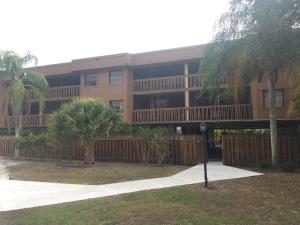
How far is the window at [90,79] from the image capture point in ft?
98.6

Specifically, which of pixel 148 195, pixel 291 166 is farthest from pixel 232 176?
pixel 148 195

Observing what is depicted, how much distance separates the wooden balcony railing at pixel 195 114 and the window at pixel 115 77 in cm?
299

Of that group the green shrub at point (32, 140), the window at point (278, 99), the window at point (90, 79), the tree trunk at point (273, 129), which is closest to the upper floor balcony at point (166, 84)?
the window at point (90, 79)

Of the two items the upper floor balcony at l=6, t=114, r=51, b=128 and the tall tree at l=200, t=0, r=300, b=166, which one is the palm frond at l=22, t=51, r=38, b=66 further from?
the tall tree at l=200, t=0, r=300, b=166

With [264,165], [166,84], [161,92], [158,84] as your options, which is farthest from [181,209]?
[158,84]

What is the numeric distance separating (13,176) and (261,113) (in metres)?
15.9

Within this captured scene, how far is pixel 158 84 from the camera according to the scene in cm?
2781

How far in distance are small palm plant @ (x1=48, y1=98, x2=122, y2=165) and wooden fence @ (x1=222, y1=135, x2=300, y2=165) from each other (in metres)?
6.76

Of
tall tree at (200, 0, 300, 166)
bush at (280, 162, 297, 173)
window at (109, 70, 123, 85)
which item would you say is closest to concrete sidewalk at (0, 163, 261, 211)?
bush at (280, 162, 297, 173)

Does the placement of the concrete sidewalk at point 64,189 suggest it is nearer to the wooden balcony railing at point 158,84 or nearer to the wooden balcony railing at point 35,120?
the wooden balcony railing at point 158,84

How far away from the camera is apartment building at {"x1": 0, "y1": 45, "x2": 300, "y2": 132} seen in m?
24.2

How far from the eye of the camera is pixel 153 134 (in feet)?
68.4

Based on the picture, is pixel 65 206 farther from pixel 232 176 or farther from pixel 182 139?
pixel 182 139

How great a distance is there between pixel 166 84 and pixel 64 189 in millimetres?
16636
